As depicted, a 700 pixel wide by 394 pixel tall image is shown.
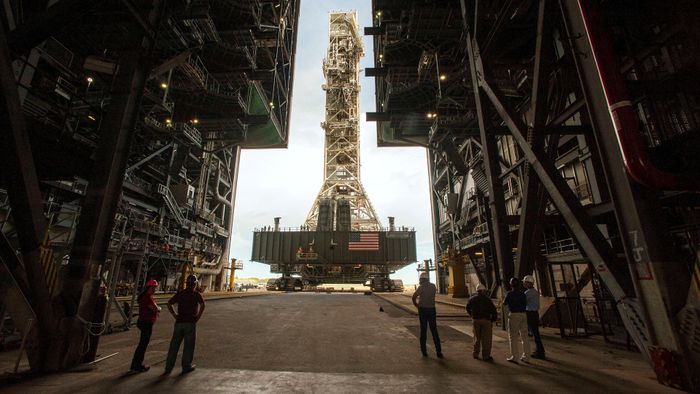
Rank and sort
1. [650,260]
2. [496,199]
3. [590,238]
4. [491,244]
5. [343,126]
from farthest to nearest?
[343,126], [491,244], [496,199], [590,238], [650,260]

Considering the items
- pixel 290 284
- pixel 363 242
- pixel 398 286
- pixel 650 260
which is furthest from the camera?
pixel 398 286

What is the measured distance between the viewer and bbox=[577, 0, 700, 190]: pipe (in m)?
3.59

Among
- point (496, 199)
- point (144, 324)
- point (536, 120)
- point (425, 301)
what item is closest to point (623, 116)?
point (536, 120)

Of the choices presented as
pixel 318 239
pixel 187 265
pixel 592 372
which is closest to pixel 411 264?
pixel 318 239

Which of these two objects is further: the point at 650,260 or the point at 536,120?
the point at 536,120

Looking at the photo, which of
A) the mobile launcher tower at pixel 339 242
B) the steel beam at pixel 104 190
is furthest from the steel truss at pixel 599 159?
the mobile launcher tower at pixel 339 242

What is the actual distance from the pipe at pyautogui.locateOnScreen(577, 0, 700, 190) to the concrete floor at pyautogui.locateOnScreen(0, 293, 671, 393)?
264 cm

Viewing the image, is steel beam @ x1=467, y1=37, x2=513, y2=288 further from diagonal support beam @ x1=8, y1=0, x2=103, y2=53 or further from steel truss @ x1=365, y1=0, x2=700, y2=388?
diagonal support beam @ x1=8, y1=0, x2=103, y2=53

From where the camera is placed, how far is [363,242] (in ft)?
122

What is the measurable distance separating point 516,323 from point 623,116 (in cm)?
382

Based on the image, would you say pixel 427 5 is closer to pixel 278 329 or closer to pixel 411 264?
pixel 278 329

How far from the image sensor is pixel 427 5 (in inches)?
762

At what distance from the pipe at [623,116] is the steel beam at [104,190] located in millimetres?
8185

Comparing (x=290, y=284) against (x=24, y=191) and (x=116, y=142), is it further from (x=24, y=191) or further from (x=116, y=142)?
(x=24, y=191)
